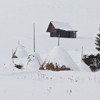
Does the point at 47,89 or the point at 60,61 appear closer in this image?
the point at 47,89

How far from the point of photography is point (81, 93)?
9180 millimetres

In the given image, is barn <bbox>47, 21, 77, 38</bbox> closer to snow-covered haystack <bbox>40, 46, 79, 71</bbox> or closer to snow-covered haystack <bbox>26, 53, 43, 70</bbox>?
snow-covered haystack <bbox>26, 53, 43, 70</bbox>

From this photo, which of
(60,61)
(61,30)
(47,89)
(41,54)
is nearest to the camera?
(47,89)

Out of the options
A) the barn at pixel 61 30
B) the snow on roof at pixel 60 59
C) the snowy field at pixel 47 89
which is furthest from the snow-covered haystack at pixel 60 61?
the barn at pixel 61 30

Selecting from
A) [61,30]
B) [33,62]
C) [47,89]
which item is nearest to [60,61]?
[33,62]

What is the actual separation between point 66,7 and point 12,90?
500 feet

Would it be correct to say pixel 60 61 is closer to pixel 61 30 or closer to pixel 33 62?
pixel 33 62

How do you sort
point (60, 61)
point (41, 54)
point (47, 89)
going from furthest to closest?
point (41, 54), point (60, 61), point (47, 89)

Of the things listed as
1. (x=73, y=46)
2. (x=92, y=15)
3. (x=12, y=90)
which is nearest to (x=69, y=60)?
(x=12, y=90)

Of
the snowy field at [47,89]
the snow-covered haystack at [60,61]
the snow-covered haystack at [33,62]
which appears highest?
the snowy field at [47,89]

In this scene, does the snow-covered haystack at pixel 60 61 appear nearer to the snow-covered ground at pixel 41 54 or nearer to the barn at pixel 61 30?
the snow-covered ground at pixel 41 54

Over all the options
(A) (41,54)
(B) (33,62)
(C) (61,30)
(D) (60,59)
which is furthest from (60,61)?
(C) (61,30)

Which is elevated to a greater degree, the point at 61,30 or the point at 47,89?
the point at 47,89

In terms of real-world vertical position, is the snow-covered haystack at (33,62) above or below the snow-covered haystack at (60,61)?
below
